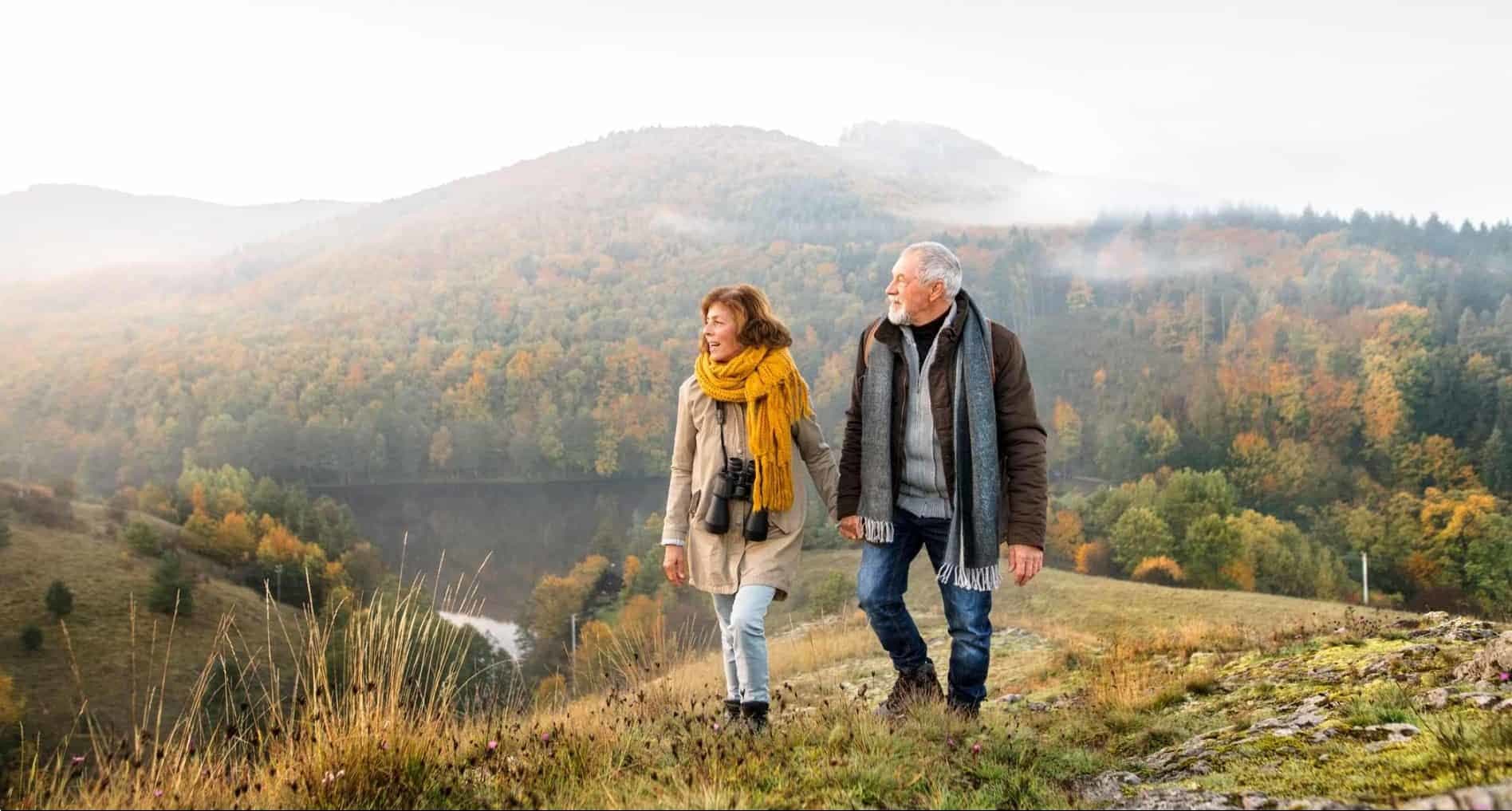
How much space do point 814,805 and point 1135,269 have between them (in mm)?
138003

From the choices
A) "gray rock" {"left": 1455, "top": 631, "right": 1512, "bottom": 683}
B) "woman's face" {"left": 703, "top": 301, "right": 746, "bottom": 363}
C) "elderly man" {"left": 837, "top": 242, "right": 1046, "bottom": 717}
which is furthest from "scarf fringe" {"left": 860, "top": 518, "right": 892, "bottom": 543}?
"gray rock" {"left": 1455, "top": 631, "right": 1512, "bottom": 683}

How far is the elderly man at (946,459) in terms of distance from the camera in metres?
4.17

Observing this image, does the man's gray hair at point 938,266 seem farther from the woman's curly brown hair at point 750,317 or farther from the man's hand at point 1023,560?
the man's hand at point 1023,560

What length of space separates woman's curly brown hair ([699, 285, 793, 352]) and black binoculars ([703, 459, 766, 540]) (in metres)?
0.57

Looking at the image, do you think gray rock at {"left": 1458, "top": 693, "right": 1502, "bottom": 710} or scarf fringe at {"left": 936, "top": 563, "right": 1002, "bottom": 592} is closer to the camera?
gray rock at {"left": 1458, "top": 693, "right": 1502, "bottom": 710}

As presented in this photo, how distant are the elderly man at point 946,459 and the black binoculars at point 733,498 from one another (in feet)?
1.72

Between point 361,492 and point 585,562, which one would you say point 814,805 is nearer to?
point 585,562

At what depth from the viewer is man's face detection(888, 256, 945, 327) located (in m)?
4.15

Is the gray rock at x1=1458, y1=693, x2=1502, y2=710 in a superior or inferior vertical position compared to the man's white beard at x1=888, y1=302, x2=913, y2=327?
inferior

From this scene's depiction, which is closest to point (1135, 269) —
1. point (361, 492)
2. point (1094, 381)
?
point (1094, 381)

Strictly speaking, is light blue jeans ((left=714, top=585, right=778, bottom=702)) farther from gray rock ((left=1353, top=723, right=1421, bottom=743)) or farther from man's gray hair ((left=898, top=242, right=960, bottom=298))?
→ gray rock ((left=1353, top=723, right=1421, bottom=743))

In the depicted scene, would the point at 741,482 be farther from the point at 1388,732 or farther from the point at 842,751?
the point at 1388,732

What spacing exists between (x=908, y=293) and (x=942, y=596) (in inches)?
56.4

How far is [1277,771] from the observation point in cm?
342
